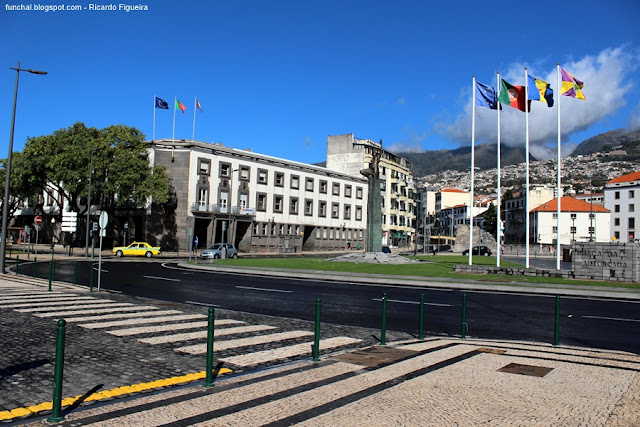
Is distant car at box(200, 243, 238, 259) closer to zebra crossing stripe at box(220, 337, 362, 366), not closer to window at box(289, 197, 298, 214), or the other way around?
window at box(289, 197, 298, 214)

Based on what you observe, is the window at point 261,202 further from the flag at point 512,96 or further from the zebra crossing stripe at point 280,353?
the zebra crossing stripe at point 280,353

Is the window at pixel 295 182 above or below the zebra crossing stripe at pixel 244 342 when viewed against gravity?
above

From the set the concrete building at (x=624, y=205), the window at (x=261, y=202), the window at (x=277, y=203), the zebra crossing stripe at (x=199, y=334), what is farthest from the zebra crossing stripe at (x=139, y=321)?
the concrete building at (x=624, y=205)

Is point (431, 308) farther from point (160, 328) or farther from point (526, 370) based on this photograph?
point (160, 328)

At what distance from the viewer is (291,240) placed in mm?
71812

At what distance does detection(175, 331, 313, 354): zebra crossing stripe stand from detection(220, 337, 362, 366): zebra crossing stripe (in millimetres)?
638

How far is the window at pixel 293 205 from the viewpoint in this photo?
71700 millimetres

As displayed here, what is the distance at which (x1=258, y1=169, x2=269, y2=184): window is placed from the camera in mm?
66875

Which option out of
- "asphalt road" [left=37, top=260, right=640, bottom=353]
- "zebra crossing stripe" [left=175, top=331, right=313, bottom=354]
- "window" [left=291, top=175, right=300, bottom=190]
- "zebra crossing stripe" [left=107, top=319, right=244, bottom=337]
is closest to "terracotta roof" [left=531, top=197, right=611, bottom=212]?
"window" [left=291, top=175, right=300, bottom=190]

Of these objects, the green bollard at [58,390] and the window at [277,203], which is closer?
the green bollard at [58,390]

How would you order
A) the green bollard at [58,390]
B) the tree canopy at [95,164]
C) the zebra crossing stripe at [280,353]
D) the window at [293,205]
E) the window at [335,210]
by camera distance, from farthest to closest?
the window at [335,210] → the window at [293,205] → the tree canopy at [95,164] → the zebra crossing stripe at [280,353] → the green bollard at [58,390]

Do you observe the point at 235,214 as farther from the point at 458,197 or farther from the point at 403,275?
the point at 458,197

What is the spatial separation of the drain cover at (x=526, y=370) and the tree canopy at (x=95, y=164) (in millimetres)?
47517

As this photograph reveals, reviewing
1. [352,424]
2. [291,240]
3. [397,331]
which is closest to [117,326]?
[397,331]
